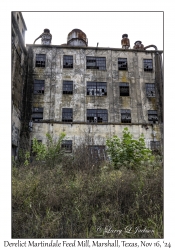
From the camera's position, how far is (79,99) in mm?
20547

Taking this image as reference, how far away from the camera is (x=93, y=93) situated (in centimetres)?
2080

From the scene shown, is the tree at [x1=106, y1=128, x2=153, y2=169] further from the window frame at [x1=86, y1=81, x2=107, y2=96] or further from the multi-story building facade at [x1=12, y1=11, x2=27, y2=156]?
the window frame at [x1=86, y1=81, x2=107, y2=96]

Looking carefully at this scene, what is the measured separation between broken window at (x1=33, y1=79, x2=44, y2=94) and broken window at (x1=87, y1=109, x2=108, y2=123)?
5.36 metres

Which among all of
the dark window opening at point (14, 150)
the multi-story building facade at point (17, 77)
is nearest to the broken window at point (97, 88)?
the multi-story building facade at point (17, 77)

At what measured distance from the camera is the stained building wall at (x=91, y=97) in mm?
19219

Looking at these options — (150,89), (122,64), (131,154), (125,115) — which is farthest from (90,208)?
(122,64)

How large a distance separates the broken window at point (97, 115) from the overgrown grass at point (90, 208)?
45.5ft

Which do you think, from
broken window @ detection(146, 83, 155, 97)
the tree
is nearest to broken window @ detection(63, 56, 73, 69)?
broken window @ detection(146, 83, 155, 97)

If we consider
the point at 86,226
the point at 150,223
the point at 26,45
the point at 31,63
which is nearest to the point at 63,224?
the point at 86,226

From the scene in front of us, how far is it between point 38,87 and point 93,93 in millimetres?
5745

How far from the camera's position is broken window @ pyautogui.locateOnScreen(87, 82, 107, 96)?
20.8 metres

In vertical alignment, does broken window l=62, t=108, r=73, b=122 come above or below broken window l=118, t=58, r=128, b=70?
below

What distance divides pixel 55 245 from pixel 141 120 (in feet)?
59.8

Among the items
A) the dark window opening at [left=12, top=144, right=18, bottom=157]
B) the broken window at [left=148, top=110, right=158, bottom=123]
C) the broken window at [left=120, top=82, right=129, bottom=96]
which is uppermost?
the broken window at [left=120, top=82, right=129, bottom=96]
